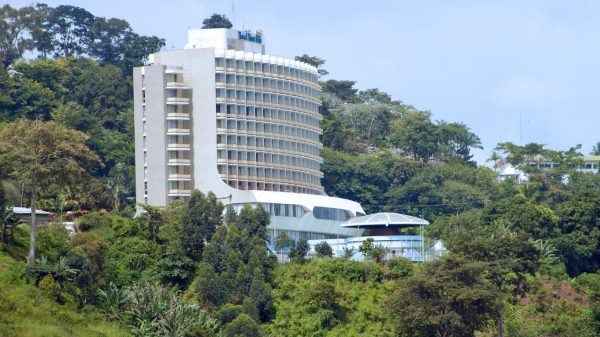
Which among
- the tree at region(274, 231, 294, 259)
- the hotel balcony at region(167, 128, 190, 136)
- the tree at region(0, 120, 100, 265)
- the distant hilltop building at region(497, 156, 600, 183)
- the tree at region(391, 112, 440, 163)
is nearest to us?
the tree at region(0, 120, 100, 265)

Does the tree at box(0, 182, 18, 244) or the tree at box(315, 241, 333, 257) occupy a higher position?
the tree at box(0, 182, 18, 244)

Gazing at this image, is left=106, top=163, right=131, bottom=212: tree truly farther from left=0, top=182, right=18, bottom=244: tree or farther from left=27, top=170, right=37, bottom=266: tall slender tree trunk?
left=27, top=170, right=37, bottom=266: tall slender tree trunk

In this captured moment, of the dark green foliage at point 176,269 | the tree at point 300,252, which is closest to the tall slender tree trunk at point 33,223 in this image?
the dark green foliage at point 176,269

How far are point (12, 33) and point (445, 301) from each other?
317 feet

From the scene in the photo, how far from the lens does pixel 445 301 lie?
97812 mm

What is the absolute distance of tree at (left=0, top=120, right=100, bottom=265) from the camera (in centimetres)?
9862

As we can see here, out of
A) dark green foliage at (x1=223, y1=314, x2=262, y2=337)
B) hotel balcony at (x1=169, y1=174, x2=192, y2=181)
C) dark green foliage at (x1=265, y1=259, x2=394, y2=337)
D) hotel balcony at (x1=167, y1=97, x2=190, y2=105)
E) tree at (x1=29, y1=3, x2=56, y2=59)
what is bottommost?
dark green foliage at (x1=223, y1=314, x2=262, y2=337)

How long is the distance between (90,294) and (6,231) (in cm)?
807

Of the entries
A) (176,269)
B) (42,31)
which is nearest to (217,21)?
(42,31)

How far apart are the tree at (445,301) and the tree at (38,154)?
22.9 m

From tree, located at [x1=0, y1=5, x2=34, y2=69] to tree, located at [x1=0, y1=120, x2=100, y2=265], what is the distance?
259ft

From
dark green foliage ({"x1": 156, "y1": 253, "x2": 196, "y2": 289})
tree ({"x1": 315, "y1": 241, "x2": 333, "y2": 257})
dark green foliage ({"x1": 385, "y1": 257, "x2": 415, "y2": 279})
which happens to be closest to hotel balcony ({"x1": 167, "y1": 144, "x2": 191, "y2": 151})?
tree ({"x1": 315, "y1": 241, "x2": 333, "y2": 257})

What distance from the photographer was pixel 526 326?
10650cm

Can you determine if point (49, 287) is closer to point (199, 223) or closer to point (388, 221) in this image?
point (199, 223)
